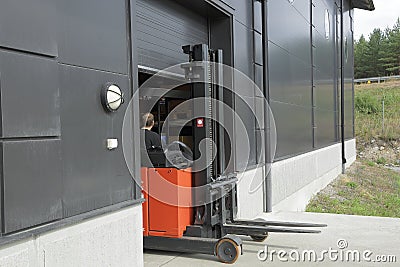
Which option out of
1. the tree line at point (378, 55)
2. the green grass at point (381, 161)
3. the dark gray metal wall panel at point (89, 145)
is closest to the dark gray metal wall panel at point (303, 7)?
the dark gray metal wall panel at point (89, 145)

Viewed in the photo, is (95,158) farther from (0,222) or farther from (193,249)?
(193,249)

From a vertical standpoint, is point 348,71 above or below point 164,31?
above

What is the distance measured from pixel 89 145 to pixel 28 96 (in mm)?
901

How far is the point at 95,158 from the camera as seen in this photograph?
430 centimetres

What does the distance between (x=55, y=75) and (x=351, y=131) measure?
20021 mm

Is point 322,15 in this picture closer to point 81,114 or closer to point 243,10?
point 243,10

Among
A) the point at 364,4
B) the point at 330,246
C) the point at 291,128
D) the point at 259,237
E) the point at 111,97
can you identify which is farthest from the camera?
the point at 364,4

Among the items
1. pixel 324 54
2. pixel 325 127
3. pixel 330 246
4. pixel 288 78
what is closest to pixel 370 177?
pixel 325 127

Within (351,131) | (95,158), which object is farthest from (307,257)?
(351,131)

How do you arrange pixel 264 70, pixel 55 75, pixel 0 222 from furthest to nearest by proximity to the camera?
1. pixel 264 70
2. pixel 55 75
3. pixel 0 222

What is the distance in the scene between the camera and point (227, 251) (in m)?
5.67

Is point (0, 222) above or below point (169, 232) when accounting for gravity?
above

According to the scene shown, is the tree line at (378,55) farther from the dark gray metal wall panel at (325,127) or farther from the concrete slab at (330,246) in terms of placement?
the concrete slab at (330,246)

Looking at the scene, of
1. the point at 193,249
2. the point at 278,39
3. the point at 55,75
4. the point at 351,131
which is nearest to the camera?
the point at 55,75
